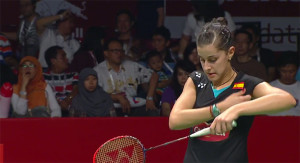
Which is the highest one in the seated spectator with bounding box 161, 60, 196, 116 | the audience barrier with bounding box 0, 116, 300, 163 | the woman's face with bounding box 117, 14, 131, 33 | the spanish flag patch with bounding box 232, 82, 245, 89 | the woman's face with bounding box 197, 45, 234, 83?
the woman's face with bounding box 117, 14, 131, 33

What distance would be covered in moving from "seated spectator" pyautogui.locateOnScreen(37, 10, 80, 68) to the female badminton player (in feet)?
16.9

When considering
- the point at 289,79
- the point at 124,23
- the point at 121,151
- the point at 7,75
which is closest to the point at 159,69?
the point at 124,23

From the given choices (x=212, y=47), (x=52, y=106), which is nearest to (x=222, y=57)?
(x=212, y=47)

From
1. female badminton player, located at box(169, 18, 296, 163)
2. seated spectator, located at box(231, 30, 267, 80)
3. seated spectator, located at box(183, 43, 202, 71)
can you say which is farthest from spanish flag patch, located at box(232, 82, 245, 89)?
seated spectator, located at box(183, 43, 202, 71)

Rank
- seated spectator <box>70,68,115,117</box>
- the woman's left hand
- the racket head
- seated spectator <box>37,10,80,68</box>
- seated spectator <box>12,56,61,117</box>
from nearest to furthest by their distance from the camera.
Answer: the woman's left hand < the racket head < seated spectator <box>12,56,61,117</box> < seated spectator <box>70,68,115,117</box> < seated spectator <box>37,10,80,68</box>

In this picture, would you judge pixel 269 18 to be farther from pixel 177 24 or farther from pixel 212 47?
pixel 212 47

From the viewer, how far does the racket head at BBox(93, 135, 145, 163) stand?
4.08m

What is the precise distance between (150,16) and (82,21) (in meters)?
0.96

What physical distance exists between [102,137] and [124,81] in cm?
90

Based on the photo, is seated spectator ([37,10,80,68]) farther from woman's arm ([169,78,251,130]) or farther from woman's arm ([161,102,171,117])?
woman's arm ([169,78,251,130])

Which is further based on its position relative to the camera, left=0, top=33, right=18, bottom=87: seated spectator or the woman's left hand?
left=0, top=33, right=18, bottom=87: seated spectator

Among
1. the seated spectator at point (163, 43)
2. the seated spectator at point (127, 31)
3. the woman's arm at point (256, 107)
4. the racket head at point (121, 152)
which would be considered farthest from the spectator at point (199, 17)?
the woman's arm at point (256, 107)

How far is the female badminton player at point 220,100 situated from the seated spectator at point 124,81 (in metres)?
4.51

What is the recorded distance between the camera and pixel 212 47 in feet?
11.6
